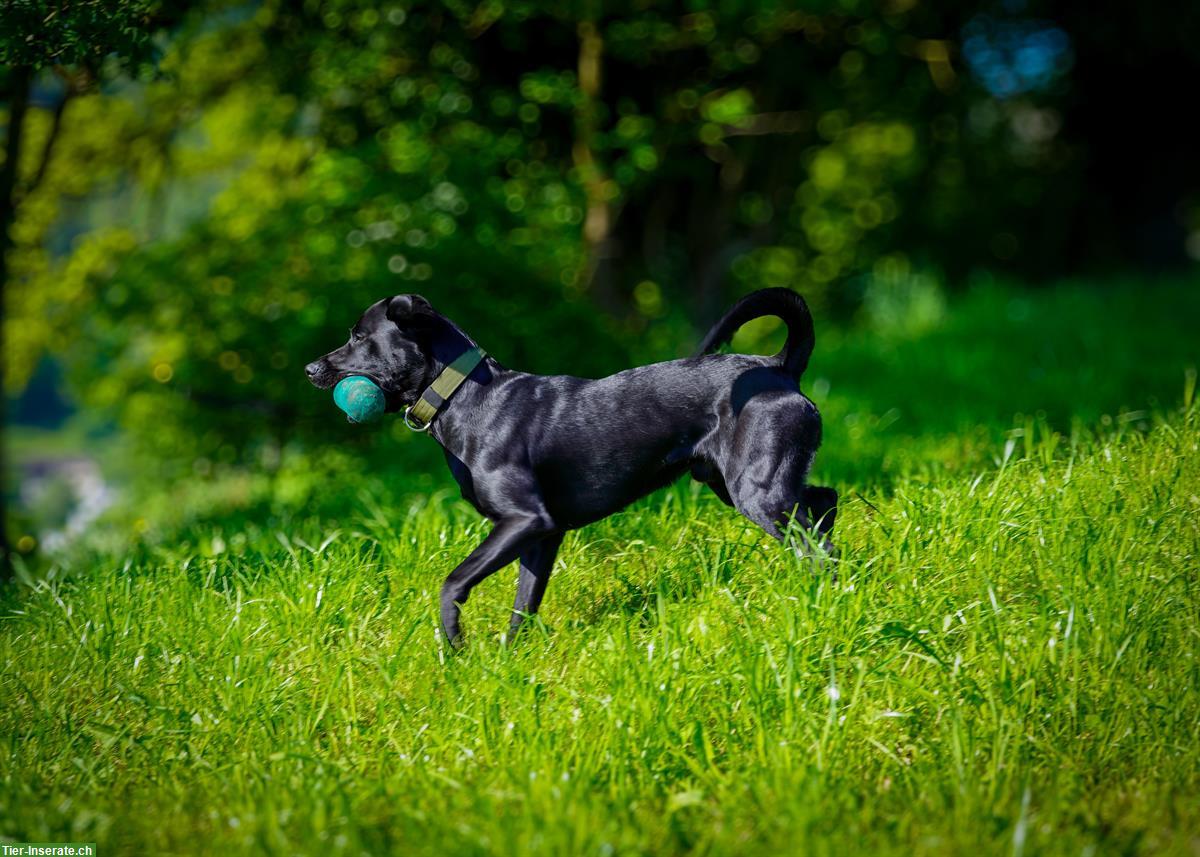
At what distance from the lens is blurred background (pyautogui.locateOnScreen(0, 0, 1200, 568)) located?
7996 mm

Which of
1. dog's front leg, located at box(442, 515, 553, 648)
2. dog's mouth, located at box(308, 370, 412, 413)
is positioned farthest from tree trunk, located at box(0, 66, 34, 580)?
dog's front leg, located at box(442, 515, 553, 648)

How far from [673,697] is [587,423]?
1.09m

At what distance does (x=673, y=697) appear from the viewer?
335cm

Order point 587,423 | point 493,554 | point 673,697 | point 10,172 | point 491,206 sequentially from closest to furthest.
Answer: point 673,697 → point 493,554 → point 587,423 → point 10,172 → point 491,206

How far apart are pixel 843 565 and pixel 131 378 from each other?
8.56 meters

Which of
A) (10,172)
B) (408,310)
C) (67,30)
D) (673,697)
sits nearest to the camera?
(673,697)

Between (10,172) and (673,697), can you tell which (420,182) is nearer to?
(10,172)

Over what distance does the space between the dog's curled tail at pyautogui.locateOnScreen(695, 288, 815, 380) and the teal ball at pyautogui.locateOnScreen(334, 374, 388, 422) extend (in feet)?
4.03

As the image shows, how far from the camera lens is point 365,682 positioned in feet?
12.4

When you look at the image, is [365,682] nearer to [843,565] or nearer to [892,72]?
[843,565]

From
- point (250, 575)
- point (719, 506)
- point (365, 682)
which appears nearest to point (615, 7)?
point (719, 506)

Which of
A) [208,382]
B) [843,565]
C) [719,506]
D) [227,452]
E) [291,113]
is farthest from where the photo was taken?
[291,113]

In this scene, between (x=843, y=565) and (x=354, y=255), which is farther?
(x=354, y=255)

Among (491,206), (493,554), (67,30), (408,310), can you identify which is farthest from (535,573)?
(491,206)
